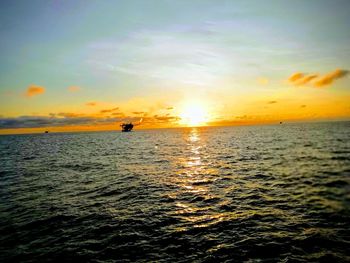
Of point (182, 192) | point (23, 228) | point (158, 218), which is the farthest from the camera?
point (182, 192)

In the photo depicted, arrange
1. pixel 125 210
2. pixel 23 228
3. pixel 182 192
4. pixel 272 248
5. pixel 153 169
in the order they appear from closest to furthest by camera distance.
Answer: pixel 272 248, pixel 23 228, pixel 125 210, pixel 182 192, pixel 153 169

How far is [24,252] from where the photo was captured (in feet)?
38.2

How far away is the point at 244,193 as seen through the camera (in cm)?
2034

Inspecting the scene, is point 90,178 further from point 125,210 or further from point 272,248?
point 272,248

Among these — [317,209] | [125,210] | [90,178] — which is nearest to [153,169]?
[90,178]

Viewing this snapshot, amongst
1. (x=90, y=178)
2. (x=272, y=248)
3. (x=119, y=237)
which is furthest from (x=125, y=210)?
(x=90, y=178)

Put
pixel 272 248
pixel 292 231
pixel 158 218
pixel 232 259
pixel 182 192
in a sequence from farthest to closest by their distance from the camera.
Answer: pixel 182 192 → pixel 158 218 → pixel 292 231 → pixel 272 248 → pixel 232 259

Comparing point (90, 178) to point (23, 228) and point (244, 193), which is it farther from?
point (244, 193)

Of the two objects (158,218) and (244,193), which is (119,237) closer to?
(158,218)

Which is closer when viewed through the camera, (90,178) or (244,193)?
(244,193)

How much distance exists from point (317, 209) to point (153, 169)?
2307 cm

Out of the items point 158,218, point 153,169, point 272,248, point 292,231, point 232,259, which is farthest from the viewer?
point 153,169

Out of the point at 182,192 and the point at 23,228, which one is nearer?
the point at 23,228

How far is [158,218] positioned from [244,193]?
9.03m
